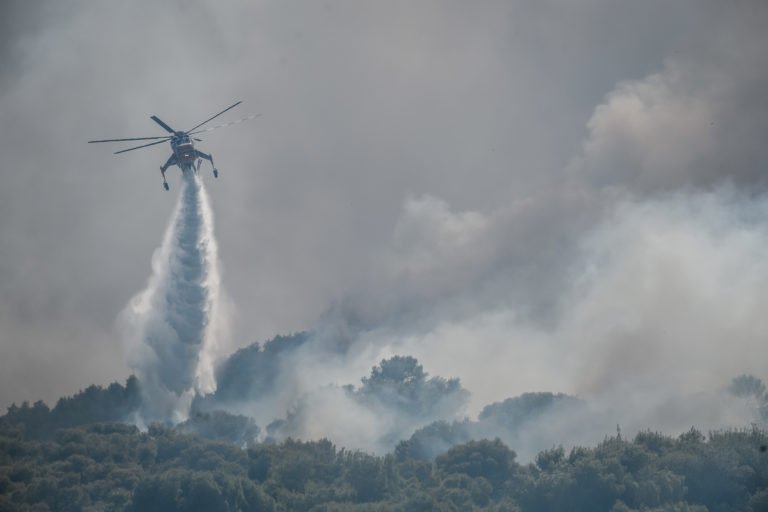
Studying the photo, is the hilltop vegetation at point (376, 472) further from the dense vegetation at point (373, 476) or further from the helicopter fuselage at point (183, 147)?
the helicopter fuselage at point (183, 147)

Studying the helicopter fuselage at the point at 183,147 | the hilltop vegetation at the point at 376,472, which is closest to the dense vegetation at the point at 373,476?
the hilltop vegetation at the point at 376,472

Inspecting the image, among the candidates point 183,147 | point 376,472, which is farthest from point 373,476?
point 183,147

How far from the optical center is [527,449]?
547 ft

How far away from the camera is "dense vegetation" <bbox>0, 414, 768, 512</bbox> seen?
123500 mm

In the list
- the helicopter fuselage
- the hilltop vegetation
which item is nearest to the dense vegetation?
the hilltop vegetation

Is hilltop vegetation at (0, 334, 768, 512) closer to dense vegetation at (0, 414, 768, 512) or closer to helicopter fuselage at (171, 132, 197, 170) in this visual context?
dense vegetation at (0, 414, 768, 512)

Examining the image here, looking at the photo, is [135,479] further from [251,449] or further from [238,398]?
[238,398]

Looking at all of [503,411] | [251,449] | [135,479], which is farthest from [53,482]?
[503,411]

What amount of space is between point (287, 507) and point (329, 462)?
15793 mm

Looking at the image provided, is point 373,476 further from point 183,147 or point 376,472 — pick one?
point 183,147

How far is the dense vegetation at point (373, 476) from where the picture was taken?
4862 inches

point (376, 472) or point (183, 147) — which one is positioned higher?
point (183, 147)

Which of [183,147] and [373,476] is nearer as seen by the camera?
[183,147]

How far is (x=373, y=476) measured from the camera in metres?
137
